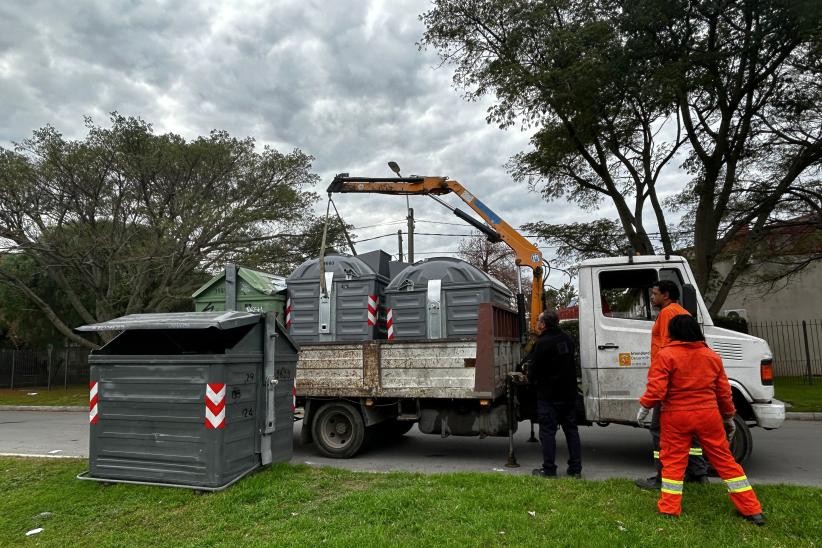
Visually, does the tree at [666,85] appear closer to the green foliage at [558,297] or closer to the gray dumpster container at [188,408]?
the green foliage at [558,297]

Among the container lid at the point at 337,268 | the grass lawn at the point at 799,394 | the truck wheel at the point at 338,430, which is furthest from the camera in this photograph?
the grass lawn at the point at 799,394

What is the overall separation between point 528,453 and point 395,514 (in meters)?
3.56

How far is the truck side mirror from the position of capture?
5777mm

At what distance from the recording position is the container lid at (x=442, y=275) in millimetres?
7746

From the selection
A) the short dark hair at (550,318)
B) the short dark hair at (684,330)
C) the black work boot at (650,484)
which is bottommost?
the black work boot at (650,484)

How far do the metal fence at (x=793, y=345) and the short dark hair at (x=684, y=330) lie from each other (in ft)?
57.7

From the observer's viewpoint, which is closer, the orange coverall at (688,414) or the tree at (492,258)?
the orange coverall at (688,414)

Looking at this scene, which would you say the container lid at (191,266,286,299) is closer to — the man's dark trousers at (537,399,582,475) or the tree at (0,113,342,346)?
the man's dark trousers at (537,399,582,475)

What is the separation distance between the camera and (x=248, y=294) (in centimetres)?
857

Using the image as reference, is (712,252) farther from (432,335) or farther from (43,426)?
(43,426)

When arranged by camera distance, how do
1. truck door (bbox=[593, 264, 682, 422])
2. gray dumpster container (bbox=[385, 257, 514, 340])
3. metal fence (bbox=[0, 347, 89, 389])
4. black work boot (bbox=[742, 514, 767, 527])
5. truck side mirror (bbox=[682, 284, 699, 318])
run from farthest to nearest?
metal fence (bbox=[0, 347, 89, 389]), gray dumpster container (bbox=[385, 257, 514, 340]), truck door (bbox=[593, 264, 682, 422]), truck side mirror (bbox=[682, 284, 699, 318]), black work boot (bbox=[742, 514, 767, 527])

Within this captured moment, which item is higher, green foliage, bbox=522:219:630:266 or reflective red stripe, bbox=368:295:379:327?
green foliage, bbox=522:219:630:266

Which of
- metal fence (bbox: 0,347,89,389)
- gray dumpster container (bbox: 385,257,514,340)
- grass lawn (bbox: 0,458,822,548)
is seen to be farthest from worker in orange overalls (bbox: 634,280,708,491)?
metal fence (bbox: 0,347,89,389)

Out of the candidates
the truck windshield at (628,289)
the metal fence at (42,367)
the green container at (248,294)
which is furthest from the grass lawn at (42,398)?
the truck windshield at (628,289)
